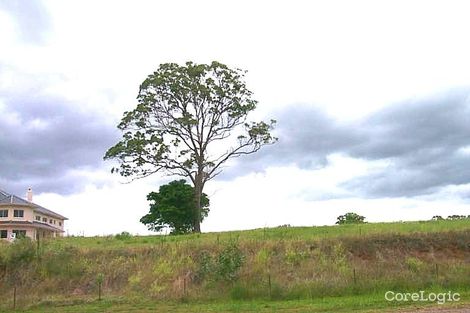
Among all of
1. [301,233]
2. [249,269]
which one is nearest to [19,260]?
[249,269]

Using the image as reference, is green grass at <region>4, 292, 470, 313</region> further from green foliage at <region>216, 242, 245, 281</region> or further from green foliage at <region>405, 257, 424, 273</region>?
green foliage at <region>405, 257, 424, 273</region>

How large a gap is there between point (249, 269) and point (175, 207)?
3413 centimetres

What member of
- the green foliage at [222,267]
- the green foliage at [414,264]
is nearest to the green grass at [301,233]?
the green foliage at [414,264]

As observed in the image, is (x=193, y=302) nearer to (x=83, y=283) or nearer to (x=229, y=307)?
(x=229, y=307)

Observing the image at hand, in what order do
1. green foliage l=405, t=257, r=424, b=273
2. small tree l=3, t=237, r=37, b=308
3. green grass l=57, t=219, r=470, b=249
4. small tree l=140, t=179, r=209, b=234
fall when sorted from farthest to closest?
small tree l=140, t=179, r=209, b=234, green grass l=57, t=219, r=470, b=249, small tree l=3, t=237, r=37, b=308, green foliage l=405, t=257, r=424, b=273

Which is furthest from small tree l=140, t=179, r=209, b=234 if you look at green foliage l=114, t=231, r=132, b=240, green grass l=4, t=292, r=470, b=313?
green grass l=4, t=292, r=470, b=313

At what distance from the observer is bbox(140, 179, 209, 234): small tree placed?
64.1 meters

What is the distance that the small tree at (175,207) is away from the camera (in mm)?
64062

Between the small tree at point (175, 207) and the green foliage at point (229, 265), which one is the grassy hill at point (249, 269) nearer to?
the green foliage at point (229, 265)

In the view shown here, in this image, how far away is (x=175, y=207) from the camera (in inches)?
2522

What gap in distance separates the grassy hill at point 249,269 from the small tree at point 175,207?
79.8 feet

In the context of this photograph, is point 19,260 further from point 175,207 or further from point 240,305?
point 175,207

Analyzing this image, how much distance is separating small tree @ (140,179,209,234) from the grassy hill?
24316 mm

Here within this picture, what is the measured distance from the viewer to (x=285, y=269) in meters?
31.6
